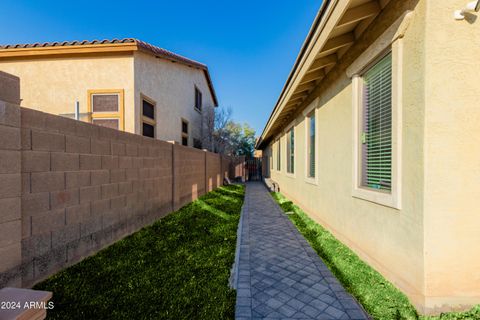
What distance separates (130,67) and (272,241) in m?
7.42

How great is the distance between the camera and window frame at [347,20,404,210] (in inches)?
111

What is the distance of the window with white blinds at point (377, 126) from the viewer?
323 cm

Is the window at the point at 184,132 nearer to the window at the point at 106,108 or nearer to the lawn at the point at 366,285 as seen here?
the window at the point at 106,108

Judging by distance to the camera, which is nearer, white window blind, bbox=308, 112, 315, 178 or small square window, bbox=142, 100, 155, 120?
white window blind, bbox=308, 112, 315, 178

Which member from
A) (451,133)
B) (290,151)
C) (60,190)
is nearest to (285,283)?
(451,133)

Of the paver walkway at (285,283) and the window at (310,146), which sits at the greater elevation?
the window at (310,146)

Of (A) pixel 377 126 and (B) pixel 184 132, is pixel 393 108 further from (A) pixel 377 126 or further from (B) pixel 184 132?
(B) pixel 184 132

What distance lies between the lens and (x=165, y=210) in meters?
6.40

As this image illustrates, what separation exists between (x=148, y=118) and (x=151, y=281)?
731 cm

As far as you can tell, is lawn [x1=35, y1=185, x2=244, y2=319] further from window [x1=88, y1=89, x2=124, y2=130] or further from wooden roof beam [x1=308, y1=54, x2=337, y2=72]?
window [x1=88, y1=89, x2=124, y2=130]

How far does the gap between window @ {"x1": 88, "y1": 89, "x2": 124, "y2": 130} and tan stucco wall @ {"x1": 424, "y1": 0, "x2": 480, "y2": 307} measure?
828 centimetres

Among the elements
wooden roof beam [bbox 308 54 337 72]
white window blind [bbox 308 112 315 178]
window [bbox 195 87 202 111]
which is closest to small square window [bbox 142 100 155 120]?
window [bbox 195 87 202 111]

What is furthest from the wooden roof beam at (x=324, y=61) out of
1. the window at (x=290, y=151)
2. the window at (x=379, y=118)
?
the window at (x=290, y=151)

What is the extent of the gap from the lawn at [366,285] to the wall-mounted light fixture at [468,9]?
2.93m
